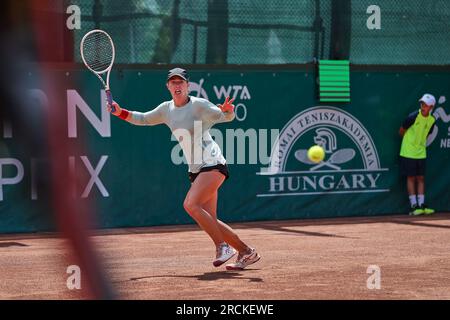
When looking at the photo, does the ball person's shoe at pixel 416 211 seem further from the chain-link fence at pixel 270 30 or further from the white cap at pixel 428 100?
the chain-link fence at pixel 270 30

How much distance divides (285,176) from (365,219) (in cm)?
128

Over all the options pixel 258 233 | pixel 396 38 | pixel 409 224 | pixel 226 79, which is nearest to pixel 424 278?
pixel 258 233

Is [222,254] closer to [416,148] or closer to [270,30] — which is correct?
[270,30]

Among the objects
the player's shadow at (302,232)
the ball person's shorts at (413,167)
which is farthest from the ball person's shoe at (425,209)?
the player's shadow at (302,232)

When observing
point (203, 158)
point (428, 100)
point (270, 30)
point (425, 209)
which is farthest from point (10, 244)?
point (428, 100)

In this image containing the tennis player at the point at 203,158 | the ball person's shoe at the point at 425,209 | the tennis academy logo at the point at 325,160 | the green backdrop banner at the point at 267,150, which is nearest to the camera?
the tennis player at the point at 203,158

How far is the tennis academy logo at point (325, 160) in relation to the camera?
1227 cm

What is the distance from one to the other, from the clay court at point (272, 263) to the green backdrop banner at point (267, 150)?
0.40m

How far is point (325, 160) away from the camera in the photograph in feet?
41.3

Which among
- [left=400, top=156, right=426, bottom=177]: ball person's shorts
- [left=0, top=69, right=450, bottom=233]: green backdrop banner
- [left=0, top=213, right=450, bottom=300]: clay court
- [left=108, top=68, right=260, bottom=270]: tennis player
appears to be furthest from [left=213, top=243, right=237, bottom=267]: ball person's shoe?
[left=400, top=156, right=426, bottom=177]: ball person's shorts

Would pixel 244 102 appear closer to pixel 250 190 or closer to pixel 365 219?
pixel 250 190

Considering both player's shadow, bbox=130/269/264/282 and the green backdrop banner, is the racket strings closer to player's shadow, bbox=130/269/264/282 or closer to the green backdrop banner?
the green backdrop banner

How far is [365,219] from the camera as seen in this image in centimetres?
1245

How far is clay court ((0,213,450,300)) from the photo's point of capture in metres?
6.36
